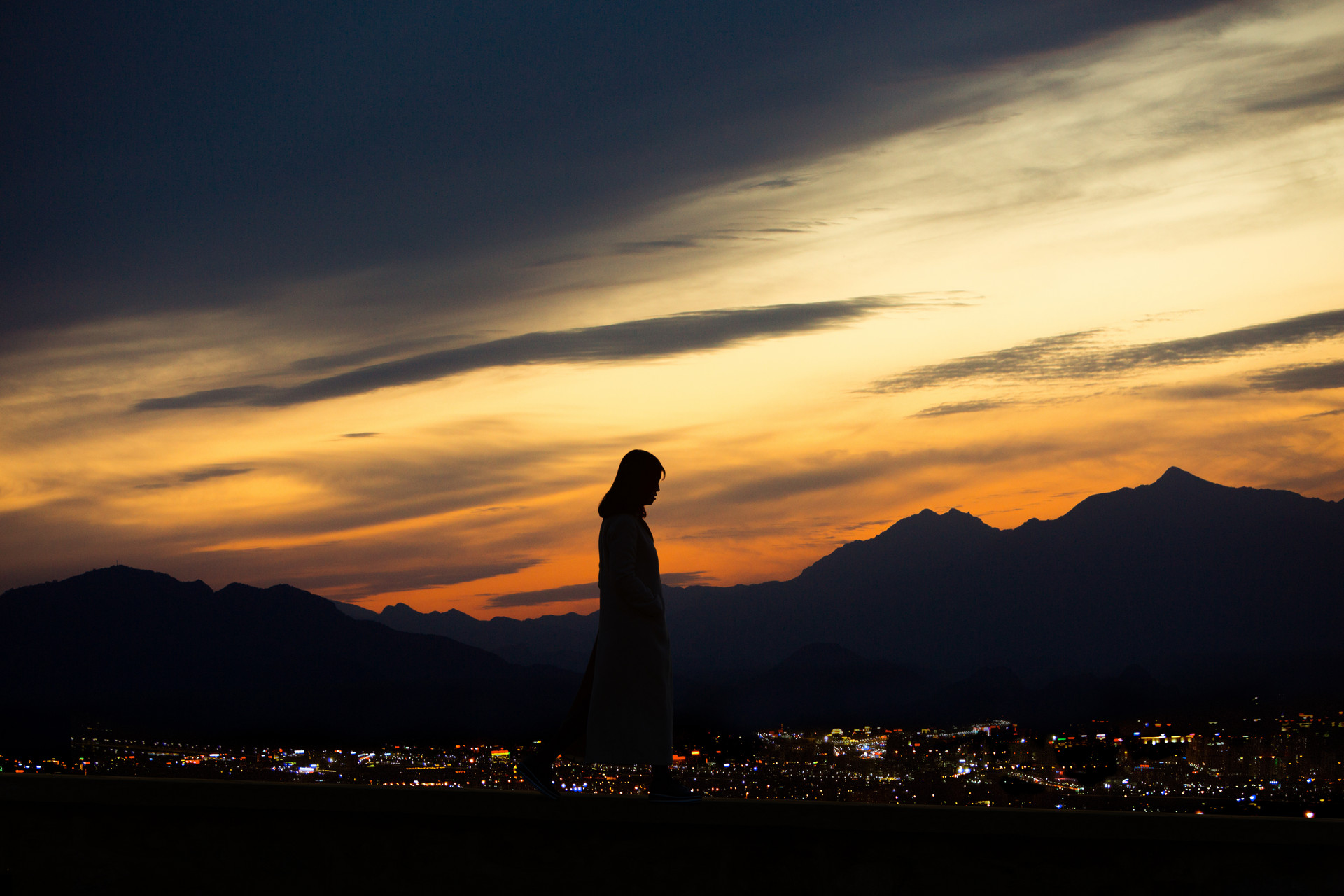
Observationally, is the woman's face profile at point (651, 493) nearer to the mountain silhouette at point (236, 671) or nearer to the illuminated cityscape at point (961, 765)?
the illuminated cityscape at point (961, 765)

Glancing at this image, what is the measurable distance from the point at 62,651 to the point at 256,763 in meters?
107

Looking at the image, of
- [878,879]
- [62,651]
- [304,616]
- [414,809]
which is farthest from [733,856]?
[62,651]

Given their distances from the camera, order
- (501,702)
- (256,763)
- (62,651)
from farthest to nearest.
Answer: (62,651)
(501,702)
(256,763)

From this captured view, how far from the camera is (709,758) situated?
35.8 feet

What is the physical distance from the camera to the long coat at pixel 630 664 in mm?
5527

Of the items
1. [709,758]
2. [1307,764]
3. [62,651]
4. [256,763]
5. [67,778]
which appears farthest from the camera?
[62,651]

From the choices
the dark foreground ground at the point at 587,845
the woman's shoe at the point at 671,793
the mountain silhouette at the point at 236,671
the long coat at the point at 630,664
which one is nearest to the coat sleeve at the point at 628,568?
the long coat at the point at 630,664

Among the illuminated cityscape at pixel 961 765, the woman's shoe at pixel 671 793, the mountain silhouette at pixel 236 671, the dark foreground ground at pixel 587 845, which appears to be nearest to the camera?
the dark foreground ground at pixel 587 845

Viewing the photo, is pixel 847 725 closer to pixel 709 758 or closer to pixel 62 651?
pixel 709 758

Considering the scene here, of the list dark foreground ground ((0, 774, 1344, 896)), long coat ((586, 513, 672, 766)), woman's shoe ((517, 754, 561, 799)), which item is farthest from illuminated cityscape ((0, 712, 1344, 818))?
dark foreground ground ((0, 774, 1344, 896))

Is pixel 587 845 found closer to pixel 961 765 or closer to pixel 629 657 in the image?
pixel 629 657

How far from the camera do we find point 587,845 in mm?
5273

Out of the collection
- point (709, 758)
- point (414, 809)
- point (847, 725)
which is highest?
point (414, 809)

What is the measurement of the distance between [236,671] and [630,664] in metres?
118
